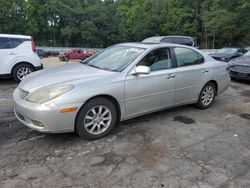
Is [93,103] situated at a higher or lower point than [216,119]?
higher

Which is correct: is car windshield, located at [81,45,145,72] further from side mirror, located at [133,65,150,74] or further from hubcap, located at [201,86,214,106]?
hubcap, located at [201,86,214,106]

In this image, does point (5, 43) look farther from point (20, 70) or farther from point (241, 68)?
point (241, 68)

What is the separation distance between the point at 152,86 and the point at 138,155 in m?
1.32

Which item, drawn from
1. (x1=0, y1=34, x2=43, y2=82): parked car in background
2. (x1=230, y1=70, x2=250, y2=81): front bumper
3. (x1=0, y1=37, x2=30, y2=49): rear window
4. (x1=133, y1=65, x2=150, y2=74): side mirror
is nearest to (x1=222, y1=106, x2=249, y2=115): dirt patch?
(x1=133, y1=65, x2=150, y2=74): side mirror

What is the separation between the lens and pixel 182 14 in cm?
4872

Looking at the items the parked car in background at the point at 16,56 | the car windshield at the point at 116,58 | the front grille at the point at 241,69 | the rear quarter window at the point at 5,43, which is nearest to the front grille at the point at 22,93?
the car windshield at the point at 116,58

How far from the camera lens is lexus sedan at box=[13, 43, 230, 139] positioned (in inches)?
138

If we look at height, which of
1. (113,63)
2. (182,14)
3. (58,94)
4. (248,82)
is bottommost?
(248,82)

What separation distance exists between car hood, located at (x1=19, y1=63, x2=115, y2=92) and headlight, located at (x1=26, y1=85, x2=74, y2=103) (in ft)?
0.32

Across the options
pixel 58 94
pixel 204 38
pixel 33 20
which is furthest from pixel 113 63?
pixel 33 20

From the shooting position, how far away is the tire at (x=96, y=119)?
3.66 meters

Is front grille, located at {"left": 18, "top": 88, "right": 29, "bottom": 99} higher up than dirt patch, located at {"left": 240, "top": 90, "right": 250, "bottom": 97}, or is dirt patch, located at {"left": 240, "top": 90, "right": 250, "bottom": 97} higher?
front grille, located at {"left": 18, "top": 88, "right": 29, "bottom": 99}

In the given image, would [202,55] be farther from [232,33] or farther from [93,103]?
[232,33]

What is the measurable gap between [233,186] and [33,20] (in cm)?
5842
